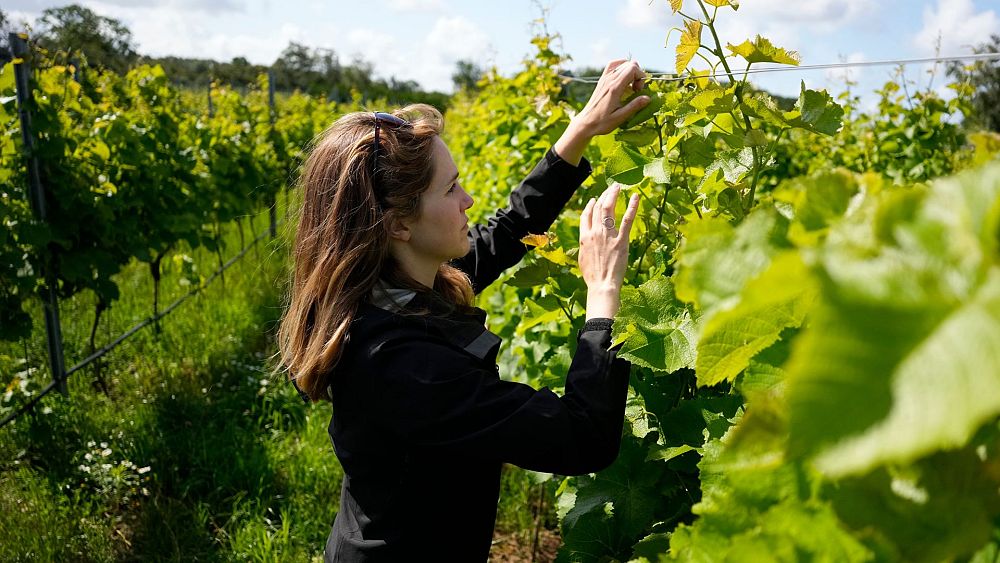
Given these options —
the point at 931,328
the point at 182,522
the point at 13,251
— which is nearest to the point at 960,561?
the point at 931,328

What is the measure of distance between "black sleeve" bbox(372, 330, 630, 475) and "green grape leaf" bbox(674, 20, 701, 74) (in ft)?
1.71

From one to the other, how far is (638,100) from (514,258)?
32.5 inches

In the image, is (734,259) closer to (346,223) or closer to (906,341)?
(906,341)

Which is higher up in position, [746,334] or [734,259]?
[734,259]

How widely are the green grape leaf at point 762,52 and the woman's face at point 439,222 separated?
30.0 inches

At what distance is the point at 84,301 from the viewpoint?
6359mm

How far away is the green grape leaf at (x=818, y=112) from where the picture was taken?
1436 mm

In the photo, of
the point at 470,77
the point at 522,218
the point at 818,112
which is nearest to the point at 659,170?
the point at 818,112

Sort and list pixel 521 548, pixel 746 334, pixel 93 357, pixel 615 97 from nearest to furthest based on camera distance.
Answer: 1. pixel 746 334
2. pixel 615 97
3. pixel 521 548
4. pixel 93 357

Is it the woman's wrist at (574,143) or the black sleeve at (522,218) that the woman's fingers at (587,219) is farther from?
the black sleeve at (522,218)

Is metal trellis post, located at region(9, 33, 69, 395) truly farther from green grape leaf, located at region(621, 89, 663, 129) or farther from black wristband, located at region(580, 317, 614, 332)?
black wristband, located at region(580, 317, 614, 332)

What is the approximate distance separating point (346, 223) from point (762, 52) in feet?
3.20

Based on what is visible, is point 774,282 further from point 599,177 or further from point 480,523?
point 599,177

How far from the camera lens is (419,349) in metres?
1.58
